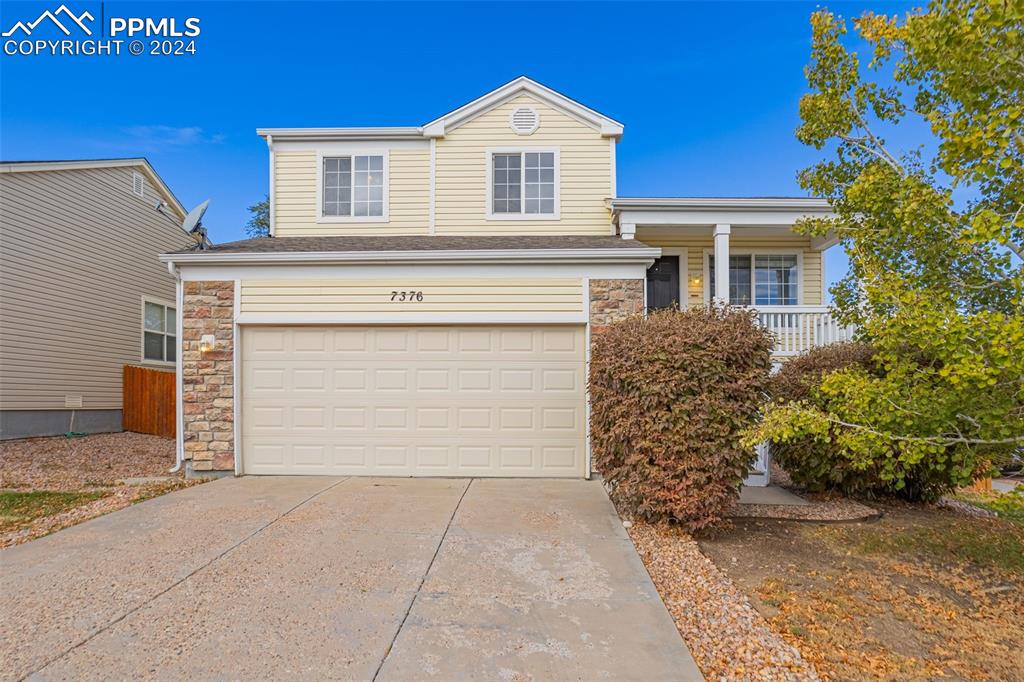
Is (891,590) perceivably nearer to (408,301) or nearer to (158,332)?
(408,301)

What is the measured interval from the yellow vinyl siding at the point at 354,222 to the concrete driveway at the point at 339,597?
580 centimetres

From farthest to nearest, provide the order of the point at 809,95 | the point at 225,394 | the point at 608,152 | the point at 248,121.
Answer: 1. the point at 248,121
2. the point at 608,152
3. the point at 225,394
4. the point at 809,95

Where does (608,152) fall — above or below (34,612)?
above

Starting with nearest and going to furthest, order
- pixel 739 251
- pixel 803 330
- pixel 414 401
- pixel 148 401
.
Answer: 1. pixel 414 401
2. pixel 803 330
3. pixel 739 251
4. pixel 148 401

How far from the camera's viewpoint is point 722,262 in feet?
28.1

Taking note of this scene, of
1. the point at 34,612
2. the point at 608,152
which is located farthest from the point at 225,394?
the point at 608,152

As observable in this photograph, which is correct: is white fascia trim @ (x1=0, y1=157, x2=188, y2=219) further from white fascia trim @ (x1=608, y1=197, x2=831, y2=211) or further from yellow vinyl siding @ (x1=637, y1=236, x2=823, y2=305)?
yellow vinyl siding @ (x1=637, y1=236, x2=823, y2=305)

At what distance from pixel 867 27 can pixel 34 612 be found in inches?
297

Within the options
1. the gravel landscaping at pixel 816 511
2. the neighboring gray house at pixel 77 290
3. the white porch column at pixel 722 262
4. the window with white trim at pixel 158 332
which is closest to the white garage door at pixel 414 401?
the gravel landscaping at pixel 816 511

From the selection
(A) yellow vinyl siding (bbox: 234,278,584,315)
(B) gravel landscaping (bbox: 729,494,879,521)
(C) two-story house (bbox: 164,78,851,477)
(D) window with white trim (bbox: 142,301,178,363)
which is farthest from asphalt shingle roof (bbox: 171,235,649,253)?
(D) window with white trim (bbox: 142,301,178,363)

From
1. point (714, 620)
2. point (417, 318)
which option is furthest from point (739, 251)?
point (714, 620)

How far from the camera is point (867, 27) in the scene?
4367mm

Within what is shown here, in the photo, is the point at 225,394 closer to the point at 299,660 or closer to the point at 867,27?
the point at 299,660

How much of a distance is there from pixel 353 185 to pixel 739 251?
7.75 metres
